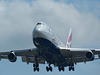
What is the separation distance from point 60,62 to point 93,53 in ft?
19.6

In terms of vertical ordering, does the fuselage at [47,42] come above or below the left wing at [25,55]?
above

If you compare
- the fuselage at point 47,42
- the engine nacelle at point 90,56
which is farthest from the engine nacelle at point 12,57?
the engine nacelle at point 90,56

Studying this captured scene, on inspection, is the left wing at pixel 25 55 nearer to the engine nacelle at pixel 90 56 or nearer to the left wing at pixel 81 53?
the left wing at pixel 81 53

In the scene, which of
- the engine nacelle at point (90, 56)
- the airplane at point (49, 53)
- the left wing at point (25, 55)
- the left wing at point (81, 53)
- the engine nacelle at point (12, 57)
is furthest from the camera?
the engine nacelle at point (12, 57)

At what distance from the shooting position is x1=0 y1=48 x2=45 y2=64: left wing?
5459 cm

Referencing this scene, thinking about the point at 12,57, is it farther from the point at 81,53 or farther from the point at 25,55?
the point at 81,53

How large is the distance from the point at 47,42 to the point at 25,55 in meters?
9.37

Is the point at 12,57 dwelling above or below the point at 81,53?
below

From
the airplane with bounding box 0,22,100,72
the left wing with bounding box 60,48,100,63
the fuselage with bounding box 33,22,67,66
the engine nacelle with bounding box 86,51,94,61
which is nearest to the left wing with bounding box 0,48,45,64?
the airplane with bounding box 0,22,100,72

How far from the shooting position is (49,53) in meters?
50.3

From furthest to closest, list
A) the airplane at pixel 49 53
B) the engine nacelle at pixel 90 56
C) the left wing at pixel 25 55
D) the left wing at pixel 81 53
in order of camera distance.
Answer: the left wing at pixel 25 55, the left wing at pixel 81 53, the engine nacelle at pixel 90 56, the airplane at pixel 49 53

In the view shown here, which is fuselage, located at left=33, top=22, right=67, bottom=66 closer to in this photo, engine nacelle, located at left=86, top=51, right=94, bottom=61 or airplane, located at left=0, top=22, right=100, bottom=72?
airplane, located at left=0, top=22, right=100, bottom=72

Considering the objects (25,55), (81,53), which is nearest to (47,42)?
(81,53)

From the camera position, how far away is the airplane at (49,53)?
4862cm
